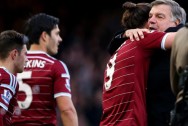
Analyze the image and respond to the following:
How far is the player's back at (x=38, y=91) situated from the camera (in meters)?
6.16

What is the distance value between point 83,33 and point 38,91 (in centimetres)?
512

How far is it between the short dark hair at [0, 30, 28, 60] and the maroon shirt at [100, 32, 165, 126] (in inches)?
53.1

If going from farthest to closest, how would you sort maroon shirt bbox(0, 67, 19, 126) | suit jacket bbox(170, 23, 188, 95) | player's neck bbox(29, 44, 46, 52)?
player's neck bbox(29, 44, 46, 52)
maroon shirt bbox(0, 67, 19, 126)
suit jacket bbox(170, 23, 188, 95)

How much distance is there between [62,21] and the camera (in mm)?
11422

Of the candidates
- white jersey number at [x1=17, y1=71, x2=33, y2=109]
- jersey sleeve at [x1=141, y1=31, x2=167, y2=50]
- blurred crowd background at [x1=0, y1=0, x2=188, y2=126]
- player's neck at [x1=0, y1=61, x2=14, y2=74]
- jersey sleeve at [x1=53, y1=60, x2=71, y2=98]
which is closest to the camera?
jersey sleeve at [x1=141, y1=31, x2=167, y2=50]

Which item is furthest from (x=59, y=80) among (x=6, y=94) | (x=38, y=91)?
(x=6, y=94)

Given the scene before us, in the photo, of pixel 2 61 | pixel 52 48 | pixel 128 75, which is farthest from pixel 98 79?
pixel 128 75

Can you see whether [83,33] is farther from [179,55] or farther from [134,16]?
[179,55]

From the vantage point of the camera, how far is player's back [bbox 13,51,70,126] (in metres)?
6.16

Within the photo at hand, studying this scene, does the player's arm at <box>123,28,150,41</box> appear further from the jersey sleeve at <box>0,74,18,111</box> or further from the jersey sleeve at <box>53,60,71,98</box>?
the jersey sleeve at <box>53,60,71,98</box>

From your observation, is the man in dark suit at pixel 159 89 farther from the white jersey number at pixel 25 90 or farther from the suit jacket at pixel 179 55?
the white jersey number at pixel 25 90

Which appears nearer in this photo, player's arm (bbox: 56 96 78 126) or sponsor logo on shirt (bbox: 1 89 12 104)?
sponsor logo on shirt (bbox: 1 89 12 104)

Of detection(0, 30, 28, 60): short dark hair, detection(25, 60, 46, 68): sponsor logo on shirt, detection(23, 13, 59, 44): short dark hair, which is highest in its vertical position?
detection(23, 13, 59, 44): short dark hair

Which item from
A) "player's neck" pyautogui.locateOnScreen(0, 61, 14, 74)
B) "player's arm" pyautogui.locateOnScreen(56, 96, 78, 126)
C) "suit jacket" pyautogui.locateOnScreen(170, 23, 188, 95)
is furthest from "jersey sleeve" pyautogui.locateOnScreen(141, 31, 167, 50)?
"player's arm" pyautogui.locateOnScreen(56, 96, 78, 126)
